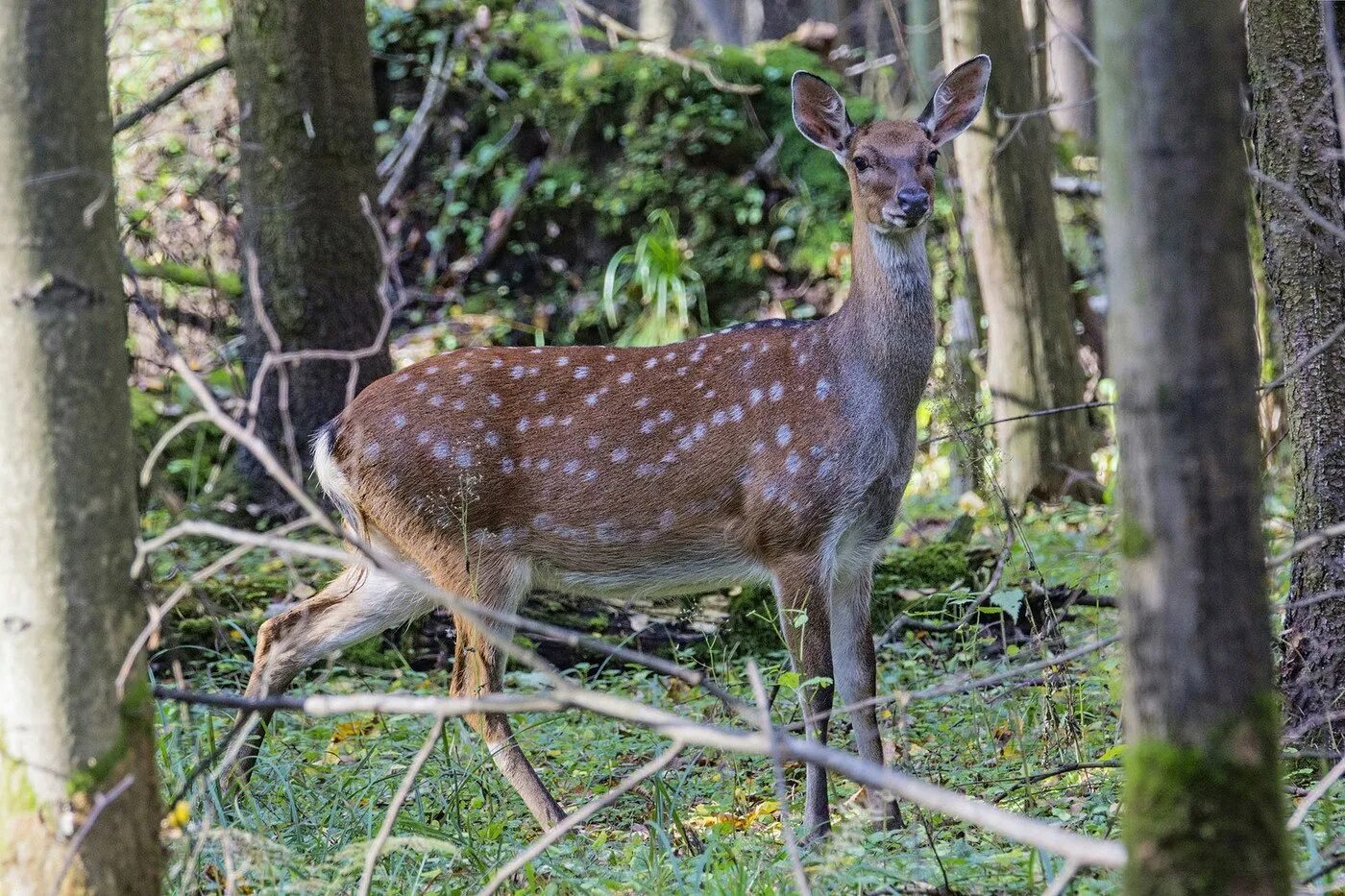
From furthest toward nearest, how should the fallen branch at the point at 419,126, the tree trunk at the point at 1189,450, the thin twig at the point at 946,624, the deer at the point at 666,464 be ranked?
the fallen branch at the point at 419,126
the deer at the point at 666,464
the thin twig at the point at 946,624
the tree trunk at the point at 1189,450

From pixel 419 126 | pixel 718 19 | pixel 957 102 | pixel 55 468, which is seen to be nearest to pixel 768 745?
pixel 55 468

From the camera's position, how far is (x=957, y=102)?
561cm

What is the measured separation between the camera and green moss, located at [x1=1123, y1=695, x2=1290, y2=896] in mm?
2004

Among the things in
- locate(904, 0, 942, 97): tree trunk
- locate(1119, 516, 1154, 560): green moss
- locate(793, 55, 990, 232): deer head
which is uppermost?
locate(904, 0, 942, 97): tree trunk

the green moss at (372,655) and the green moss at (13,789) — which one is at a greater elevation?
the green moss at (13,789)

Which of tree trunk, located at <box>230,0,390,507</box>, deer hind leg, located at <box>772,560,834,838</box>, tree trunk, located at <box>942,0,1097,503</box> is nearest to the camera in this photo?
deer hind leg, located at <box>772,560,834,838</box>

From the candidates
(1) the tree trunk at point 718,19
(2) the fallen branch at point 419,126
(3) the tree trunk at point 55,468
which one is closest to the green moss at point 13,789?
(3) the tree trunk at point 55,468

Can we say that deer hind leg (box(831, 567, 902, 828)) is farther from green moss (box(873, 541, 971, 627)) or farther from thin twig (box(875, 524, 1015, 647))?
green moss (box(873, 541, 971, 627))

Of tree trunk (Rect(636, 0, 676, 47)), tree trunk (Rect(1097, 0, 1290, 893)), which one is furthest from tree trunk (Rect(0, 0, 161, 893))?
tree trunk (Rect(636, 0, 676, 47))

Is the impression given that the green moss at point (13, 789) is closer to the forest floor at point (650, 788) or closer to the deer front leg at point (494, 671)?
the forest floor at point (650, 788)

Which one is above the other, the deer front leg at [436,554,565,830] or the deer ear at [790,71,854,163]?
the deer ear at [790,71,854,163]

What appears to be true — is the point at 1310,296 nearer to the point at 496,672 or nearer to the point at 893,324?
the point at 893,324

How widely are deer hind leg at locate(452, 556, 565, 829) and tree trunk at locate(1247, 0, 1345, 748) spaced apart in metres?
2.28

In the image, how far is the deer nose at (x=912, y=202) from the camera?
197 inches
